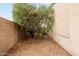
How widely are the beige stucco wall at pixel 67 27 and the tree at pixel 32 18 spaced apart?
12 centimetres

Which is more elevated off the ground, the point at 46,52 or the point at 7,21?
the point at 7,21

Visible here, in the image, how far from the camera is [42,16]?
2.71 meters

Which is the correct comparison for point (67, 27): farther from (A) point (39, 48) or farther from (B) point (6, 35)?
(B) point (6, 35)

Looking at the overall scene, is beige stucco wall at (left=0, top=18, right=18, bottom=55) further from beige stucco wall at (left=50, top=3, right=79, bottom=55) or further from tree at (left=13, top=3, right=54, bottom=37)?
beige stucco wall at (left=50, top=3, right=79, bottom=55)

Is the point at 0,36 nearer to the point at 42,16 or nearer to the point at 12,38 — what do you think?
the point at 12,38

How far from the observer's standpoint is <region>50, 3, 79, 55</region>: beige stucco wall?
2.68 metres

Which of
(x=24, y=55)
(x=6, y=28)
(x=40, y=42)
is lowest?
(x=24, y=55)

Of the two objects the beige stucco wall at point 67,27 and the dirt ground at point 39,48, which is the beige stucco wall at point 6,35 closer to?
the dirt ground at point 39,48

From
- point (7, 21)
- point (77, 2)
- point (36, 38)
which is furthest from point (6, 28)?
point (77, 2)

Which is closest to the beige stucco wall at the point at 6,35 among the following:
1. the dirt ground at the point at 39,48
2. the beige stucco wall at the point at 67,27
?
the dirt ground at the point at 39,48

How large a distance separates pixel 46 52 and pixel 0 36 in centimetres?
73

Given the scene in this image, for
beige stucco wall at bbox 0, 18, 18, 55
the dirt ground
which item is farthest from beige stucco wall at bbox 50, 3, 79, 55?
beige stucco wall at bbox 0, 18, 18, 55

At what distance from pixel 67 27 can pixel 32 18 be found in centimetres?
55

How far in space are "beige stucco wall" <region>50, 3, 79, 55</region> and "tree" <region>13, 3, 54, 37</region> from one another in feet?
0.41
